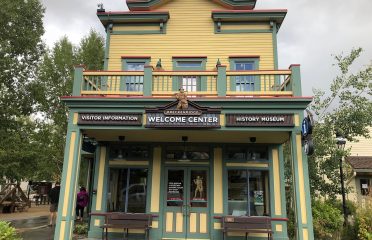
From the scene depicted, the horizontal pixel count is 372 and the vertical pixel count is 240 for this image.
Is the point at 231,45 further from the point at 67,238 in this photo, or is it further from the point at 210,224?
the point at 67,238

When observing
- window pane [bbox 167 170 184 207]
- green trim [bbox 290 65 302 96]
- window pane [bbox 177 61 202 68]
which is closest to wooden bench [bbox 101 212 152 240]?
window pane [bbox 167 170 184 207]

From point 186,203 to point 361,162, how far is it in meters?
15.4

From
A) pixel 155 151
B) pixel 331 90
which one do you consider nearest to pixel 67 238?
pixel 155 151

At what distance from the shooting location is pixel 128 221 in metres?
11.1

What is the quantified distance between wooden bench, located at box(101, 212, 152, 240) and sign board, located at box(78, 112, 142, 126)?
328 cm

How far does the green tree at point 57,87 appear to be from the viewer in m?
26.1

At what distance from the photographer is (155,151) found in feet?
40.7

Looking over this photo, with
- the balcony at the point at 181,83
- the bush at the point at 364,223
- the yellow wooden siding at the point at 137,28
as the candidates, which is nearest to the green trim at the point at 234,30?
the yellow wooden siding at the point at 137,28

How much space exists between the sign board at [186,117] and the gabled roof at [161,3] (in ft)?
21.2

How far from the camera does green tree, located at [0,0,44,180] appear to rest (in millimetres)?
19906

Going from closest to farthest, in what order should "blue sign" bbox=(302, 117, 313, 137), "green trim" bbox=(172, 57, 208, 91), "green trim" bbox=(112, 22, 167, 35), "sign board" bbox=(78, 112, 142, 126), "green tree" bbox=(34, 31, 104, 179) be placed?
"blue sign" bbox=(302, 117, 313, 137)
"sign board" bbox=(78, 112, 142, 126)
"green trim" bbox=(172, 57, 208, 91)
"green trim" bbox=(112, 22, 167, 35)
"green tree" bbox=(34, 31, 104, 179)

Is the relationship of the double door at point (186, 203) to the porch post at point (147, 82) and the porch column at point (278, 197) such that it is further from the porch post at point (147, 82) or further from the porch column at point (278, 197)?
the porch post at point (147, 82)

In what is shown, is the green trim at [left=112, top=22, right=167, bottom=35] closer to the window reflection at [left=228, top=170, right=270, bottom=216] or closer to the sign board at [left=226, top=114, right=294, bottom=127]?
the sign board at [left=226, top=114, right=294, bottom=127]

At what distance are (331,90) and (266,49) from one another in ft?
12.7
